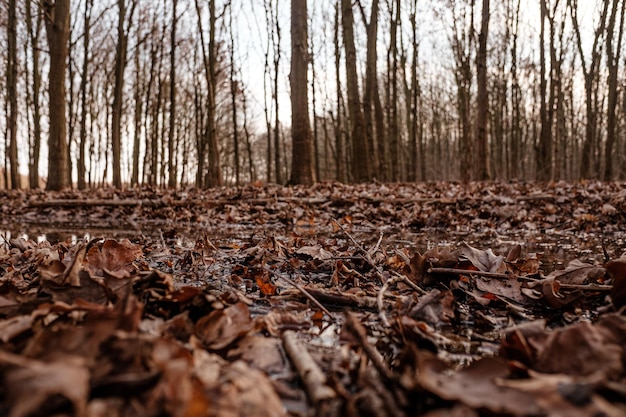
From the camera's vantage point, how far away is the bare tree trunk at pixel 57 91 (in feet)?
35.8

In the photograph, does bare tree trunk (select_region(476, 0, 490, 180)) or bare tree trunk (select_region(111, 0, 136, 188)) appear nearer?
bare tree trunk (select_region(476, 0, 490, 180))

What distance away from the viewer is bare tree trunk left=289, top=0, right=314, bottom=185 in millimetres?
10133

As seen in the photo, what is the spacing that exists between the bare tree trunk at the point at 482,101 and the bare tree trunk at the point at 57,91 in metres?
11.2

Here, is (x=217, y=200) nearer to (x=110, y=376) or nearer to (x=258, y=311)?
(x=258, y=311)

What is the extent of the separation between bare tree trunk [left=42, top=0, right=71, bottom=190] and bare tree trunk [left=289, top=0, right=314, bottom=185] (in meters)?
6.09

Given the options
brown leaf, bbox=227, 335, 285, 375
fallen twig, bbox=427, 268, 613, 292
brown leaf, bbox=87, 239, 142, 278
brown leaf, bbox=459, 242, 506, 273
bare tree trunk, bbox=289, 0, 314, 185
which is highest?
bare tree trunk, bbox=289, 0, 314, 185

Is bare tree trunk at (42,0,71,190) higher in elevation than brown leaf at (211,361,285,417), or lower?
higher

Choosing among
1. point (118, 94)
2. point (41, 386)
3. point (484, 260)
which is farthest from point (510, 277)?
point (118, 94)

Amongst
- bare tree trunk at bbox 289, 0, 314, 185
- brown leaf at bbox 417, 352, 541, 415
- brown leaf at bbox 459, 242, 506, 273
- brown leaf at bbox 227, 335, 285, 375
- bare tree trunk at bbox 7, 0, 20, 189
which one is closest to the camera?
brown leaf at bbox 417, 352, 541, 415

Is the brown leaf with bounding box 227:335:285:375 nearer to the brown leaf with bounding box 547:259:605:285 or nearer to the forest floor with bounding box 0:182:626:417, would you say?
the forest floor with bounding box 0:182:626:417

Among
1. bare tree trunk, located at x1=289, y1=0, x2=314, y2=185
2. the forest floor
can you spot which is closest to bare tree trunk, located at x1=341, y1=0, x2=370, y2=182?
bare tree trunk, located at x1=289, y1=0, x2=314, y2=185

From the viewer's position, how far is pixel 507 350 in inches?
39.1

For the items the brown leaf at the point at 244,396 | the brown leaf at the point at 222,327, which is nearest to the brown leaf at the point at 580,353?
the brown leaf at the point at 244,396

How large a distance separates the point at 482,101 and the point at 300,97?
5.49 m
